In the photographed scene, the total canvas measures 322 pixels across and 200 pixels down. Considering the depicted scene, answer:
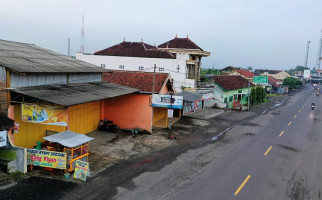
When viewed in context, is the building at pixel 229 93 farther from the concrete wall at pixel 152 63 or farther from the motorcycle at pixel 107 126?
the motorcycle at pixel 107 126

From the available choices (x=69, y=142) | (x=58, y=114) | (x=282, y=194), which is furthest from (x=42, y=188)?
(x=282, y=194)

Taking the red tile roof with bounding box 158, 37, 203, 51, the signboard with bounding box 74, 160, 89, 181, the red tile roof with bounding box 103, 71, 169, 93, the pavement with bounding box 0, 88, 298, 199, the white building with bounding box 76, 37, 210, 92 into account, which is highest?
the red tile roof with bounding box 158, 37, 203, 51

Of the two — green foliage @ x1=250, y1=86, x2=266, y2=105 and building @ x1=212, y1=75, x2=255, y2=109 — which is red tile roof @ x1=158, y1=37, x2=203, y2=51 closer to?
building @ x1=212, y1=75, x2=255, y2=109

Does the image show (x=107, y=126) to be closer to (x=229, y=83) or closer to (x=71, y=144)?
(x=71, y=144)

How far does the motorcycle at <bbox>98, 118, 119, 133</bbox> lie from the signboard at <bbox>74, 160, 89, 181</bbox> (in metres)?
9.97

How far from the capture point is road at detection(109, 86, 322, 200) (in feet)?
41.5

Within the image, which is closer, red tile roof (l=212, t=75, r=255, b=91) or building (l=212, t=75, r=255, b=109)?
building (l=212, t=75, r=255, b=109)

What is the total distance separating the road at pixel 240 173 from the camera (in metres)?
12.6

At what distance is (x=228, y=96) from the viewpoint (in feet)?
151

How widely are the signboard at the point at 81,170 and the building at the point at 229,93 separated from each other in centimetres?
3343

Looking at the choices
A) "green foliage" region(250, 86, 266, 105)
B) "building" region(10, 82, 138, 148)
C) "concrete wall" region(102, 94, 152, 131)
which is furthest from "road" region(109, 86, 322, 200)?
"green foliage" region(250, 86, 266, 105)

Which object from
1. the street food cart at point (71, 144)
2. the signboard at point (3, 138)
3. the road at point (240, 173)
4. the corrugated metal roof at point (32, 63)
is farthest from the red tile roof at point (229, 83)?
Answer: the signboard at point (3, 138)

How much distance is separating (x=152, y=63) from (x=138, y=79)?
57.0ft

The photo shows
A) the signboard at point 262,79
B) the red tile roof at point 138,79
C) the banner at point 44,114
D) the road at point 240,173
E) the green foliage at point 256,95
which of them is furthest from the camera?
the signboard at point 262,79
